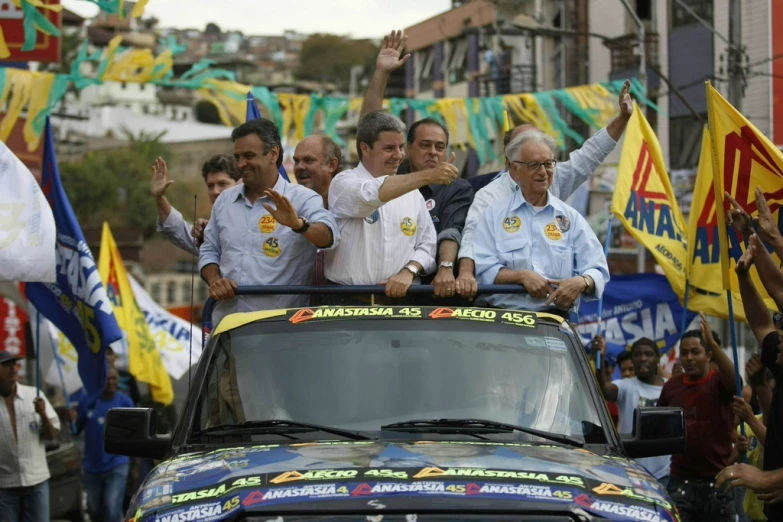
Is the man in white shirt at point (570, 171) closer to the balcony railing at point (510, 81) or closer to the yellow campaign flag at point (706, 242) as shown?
the yellow campaign flag at point (706, 242)

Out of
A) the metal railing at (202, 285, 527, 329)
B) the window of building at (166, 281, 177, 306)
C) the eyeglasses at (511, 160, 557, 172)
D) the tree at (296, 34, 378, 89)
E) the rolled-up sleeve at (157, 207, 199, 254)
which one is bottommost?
the window of building at (166, 281, 177, 306)

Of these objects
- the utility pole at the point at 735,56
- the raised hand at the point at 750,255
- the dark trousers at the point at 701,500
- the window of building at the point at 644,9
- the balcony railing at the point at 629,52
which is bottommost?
the dark trousers at the point at 701,500

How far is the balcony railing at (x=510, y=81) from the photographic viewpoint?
3703 cm

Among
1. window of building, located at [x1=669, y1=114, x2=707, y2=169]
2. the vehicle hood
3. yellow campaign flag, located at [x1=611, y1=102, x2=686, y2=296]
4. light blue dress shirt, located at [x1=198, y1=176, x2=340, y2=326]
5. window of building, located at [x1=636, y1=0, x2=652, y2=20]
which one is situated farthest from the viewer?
window of building, located at [x1=636, y1=0, x2=652, y2=20]

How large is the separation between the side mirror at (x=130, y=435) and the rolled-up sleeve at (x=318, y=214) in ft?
5.17

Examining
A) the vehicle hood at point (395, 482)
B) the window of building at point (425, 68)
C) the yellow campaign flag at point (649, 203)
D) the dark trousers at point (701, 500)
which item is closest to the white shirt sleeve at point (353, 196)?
the vehicle hood at point (395, 482)

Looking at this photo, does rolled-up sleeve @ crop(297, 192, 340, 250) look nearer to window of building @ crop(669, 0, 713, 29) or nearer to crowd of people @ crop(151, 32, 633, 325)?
crowd of people @ crop(151, 32, 633, 325)

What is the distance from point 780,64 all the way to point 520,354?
2045cm

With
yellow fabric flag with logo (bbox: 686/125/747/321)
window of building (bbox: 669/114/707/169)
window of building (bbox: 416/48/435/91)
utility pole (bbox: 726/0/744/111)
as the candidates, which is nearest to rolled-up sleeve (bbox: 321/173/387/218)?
yellow fabric flag with logo (bbox: 686/125/747/321)

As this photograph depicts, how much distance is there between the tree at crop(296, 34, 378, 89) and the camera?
115750 millimetres

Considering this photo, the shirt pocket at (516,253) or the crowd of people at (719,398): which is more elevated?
the shirt pocket at (516,253)

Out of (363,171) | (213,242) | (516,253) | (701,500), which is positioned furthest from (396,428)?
(701,500)

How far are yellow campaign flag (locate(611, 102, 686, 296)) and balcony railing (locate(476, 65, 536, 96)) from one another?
2373 centimetres

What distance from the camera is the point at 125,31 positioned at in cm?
10694
